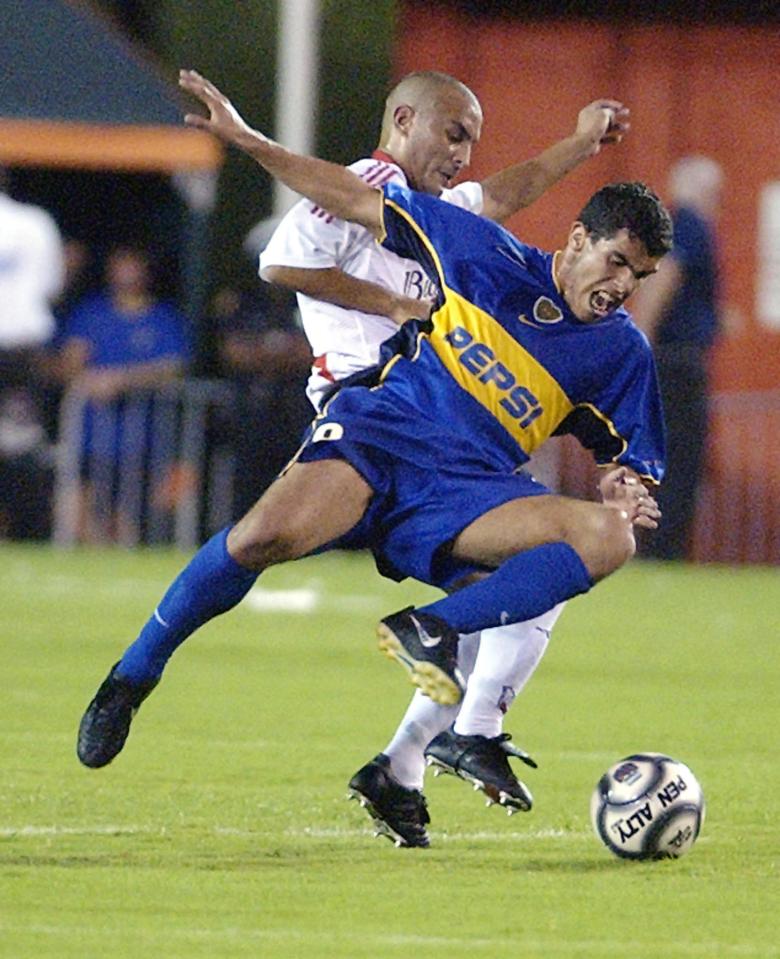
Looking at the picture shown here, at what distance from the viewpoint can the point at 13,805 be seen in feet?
24.5

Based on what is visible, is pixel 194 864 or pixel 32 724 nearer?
pixel 194 864

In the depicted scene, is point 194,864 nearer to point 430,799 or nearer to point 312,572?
point 430,799

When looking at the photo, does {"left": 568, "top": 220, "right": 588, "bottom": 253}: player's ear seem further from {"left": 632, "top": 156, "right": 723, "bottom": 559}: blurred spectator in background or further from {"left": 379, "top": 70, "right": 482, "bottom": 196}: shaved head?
{"left": 632, "top": 156, "right": 723, "bottom": 559}: blurred spectator in background

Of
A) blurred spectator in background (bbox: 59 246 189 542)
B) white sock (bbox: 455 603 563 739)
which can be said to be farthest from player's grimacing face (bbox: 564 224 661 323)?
blurred spectator in background (bbox: 59 246 189 542)

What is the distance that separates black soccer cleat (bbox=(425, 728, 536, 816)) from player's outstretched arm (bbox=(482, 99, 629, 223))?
6.80 ft

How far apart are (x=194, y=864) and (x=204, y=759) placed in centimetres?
222

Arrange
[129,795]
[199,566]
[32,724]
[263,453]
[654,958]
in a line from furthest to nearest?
[263,453] < [32,724] < [129,795] < [199,566] < [654,958]

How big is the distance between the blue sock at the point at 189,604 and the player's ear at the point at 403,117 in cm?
167

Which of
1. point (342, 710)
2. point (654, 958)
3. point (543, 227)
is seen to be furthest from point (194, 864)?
point (543, 227)

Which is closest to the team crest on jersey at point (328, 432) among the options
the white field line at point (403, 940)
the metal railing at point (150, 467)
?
the white field line at point (403, 940)

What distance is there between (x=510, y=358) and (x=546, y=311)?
0.57 ft

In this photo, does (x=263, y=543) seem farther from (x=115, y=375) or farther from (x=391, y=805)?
(x=115, y=375)

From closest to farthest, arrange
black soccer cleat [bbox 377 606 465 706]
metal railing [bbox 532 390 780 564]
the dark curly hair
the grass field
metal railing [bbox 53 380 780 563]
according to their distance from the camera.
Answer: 1. the grass field
2. black soccer cleat [bbox 377 606 465 706]
3. the dark curly hair
4. metal railing [bbox 53 380 780 563]
5. metal railing [bbox 532 390 780 564]

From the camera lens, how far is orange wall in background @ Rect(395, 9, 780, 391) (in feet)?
75.4
